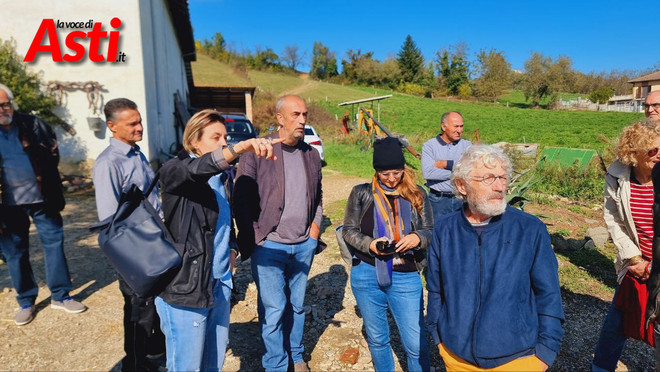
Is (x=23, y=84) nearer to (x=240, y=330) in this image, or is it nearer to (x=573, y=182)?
(x=240, y=330)

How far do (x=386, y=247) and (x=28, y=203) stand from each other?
3.31m

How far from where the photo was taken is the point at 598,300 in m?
4.02

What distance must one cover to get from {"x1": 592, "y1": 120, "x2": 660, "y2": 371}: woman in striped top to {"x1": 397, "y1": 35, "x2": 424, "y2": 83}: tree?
69.3 m

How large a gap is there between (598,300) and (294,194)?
3615 mm

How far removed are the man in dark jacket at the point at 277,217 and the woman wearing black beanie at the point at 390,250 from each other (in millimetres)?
404

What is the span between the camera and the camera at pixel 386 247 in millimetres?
2201

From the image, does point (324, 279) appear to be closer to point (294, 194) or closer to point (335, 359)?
point (335, 359)

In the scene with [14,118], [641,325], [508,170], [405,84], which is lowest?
[641,325]

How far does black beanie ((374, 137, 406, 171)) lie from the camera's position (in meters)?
2.31

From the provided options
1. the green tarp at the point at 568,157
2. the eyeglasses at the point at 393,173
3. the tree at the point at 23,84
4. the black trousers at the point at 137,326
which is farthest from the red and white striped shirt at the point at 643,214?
the tree at the point at 23,84

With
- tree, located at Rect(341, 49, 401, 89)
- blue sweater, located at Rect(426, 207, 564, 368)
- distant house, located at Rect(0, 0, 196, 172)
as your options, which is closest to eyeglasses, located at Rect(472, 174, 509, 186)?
blue sweater, located at Rect(426, 207, 564, 368)

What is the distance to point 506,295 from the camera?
1640mm

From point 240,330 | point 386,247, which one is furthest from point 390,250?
point 240,330

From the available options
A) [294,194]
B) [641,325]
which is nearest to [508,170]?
[294,194]
